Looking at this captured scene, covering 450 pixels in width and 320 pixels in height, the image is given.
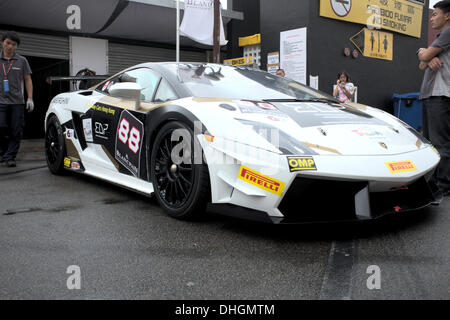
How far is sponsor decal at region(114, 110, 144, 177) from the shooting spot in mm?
3299

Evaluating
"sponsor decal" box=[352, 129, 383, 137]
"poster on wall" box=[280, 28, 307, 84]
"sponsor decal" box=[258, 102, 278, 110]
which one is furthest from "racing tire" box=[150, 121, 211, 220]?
"poster on wall" box=[280, 28, 307, 84]

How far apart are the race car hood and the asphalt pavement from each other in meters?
0.49

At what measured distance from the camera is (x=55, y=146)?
4.67 m

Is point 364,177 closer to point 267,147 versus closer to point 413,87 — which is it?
point 267,147

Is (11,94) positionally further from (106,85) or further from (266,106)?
(266,106)

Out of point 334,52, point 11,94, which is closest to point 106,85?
point 11,94

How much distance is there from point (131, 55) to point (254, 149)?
1014 cm

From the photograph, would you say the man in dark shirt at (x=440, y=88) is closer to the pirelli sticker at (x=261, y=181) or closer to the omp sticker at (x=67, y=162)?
the pirelli sticker at (x=261, y=181)

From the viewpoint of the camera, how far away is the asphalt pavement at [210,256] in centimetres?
180

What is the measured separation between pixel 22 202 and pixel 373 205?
2579 millimetres

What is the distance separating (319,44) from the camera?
32.3ft

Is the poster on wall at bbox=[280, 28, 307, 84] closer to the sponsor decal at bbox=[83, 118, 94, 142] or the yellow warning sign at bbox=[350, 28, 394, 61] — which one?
the yellow warning sign at bbox=[350, 28, 394, 61]

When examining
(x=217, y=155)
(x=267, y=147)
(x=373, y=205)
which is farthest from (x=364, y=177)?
(x=217, y=155)

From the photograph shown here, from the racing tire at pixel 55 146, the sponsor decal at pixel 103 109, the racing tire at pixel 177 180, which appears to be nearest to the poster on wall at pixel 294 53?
the racing tire at pixel 55 146
